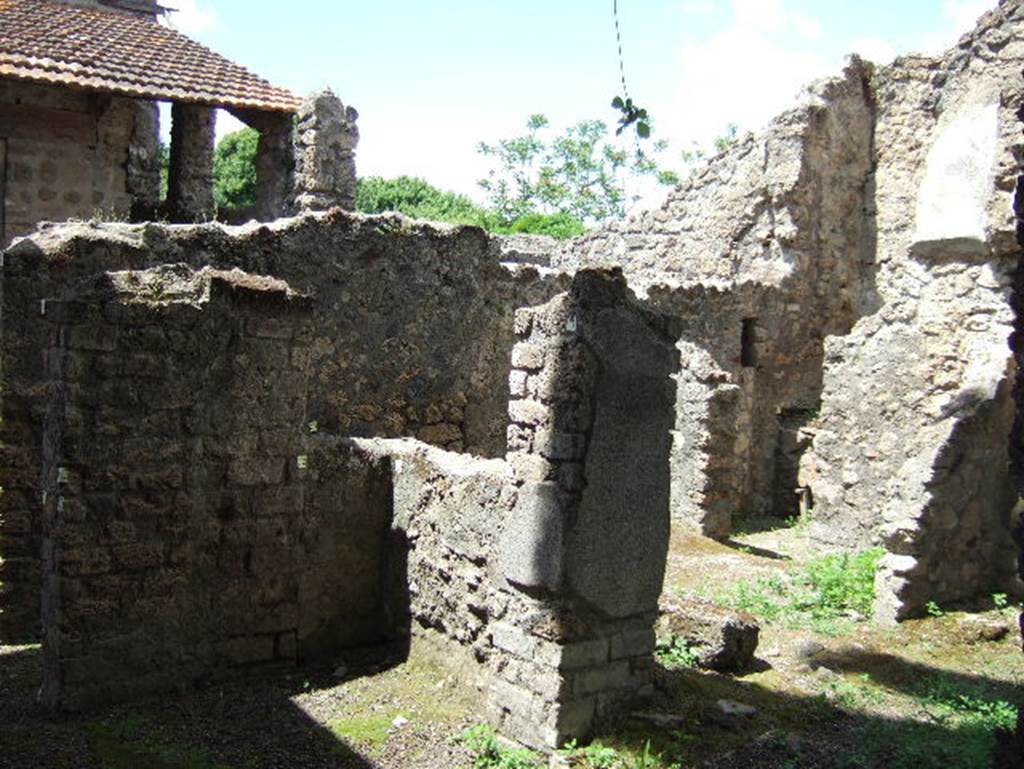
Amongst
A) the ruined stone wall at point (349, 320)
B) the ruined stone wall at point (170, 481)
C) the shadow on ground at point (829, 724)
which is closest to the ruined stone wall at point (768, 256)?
the ruined stone wall at point (349, 320)

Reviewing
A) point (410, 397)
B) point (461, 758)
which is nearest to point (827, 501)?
point (410, 397)

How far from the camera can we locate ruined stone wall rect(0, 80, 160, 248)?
39.4ft

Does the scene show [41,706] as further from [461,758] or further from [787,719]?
[787,719]

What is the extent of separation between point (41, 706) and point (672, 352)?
11.9 ft

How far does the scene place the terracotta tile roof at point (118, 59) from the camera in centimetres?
1215

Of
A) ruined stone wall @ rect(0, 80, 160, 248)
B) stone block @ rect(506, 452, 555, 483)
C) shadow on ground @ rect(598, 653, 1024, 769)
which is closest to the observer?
shadow on ground @ rect(598, 653, 1024, 769)

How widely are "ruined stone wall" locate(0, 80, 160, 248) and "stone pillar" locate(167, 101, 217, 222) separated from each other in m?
1.08

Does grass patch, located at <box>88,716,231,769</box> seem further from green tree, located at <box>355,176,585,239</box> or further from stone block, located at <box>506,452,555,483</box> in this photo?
green tree, located at <box>355,176,585,239</box>

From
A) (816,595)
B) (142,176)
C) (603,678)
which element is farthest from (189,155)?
(603,678)

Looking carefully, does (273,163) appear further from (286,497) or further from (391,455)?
(286,497)

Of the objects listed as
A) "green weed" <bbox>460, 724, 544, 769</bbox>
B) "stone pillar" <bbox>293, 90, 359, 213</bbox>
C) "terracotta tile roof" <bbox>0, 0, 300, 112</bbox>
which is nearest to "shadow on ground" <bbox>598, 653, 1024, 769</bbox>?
"green weed" <bbox>460, 724, 544, 769</bbox>

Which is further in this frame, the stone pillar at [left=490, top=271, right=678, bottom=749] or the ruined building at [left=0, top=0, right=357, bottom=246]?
the ruined building at [left=0, top=0, right=357, bottom=246]

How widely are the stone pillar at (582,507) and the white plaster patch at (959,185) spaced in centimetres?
687

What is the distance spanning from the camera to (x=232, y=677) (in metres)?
5.45
